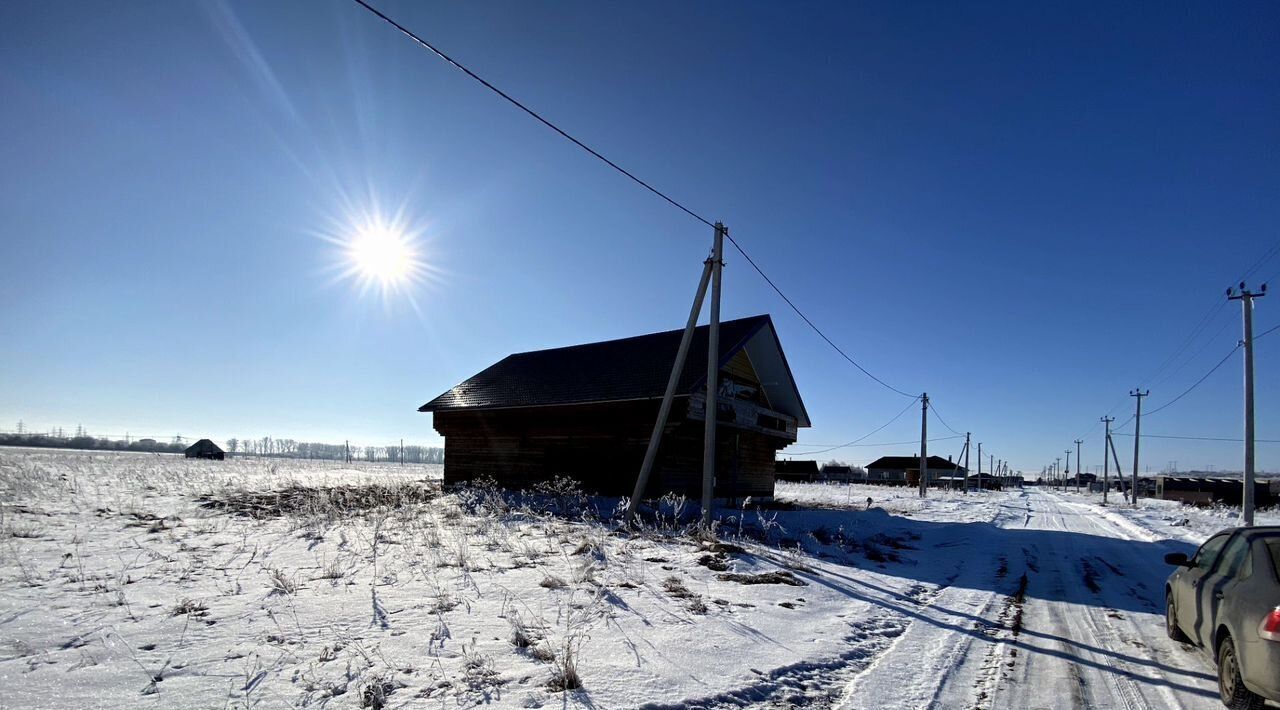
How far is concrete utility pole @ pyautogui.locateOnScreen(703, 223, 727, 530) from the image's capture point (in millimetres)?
13009

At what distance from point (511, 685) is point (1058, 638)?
5.99 metres

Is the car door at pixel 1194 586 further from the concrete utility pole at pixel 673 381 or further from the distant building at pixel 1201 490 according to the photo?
the distant building at pixel 1201 490

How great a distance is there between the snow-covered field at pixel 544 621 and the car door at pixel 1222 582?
484 mm

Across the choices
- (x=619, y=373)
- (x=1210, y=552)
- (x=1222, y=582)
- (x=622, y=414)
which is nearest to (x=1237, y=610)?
(x=1222, y=582)

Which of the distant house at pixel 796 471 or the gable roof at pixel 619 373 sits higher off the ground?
the gable roof at pixel 619 373

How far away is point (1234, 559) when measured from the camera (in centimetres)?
559

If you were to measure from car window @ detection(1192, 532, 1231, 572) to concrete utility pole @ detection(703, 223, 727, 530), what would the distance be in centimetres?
743

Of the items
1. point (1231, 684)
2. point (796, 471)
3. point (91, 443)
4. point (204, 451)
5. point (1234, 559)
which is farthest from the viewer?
point (91, 443)

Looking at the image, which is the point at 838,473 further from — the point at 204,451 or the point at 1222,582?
the point at 1222,582

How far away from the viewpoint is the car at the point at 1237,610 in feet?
14.1

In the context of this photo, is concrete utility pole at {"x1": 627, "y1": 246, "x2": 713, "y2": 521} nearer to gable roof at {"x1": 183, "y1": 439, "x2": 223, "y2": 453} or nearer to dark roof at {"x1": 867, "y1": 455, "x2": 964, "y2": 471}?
gable roof at {"x1": 183, "y1": 439, "x2": 223, "y2": 453}

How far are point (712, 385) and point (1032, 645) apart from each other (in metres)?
7.98

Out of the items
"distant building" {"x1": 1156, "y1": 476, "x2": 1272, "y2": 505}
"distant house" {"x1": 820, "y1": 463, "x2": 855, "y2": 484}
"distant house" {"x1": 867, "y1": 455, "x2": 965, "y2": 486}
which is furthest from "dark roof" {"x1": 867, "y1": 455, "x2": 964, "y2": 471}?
"distant building" {"x1": 1156, "y1": 476, "x2": 1272, "y2": 505}

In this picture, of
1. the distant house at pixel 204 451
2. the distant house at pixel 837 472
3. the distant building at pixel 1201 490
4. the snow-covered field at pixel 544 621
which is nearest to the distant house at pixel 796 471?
the distant house at pixel 837 472
